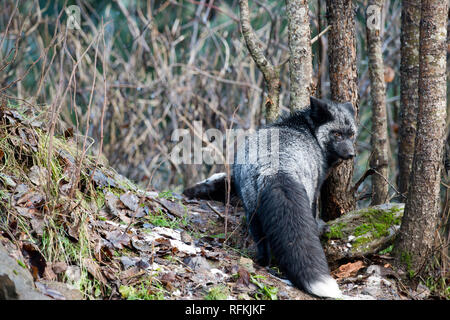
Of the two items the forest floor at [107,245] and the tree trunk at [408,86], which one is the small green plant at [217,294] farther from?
the tree trunk at [408,86]

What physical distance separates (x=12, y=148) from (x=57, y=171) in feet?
1.48

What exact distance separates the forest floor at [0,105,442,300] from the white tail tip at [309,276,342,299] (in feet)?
0.42

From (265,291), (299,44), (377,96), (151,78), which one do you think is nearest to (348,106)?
(299,44)

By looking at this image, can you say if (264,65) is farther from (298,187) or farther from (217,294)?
(217,294)

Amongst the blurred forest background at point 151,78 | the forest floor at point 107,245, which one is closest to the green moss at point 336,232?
the forest floor at point 107,245

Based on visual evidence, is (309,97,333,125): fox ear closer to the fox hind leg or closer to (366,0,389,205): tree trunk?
(366,0,389,205): tree trunk

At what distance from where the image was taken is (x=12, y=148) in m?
4.30

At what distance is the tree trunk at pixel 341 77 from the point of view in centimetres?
546

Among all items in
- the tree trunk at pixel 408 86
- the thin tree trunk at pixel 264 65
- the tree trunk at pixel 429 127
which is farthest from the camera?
the tree trunk at pixel 408 86

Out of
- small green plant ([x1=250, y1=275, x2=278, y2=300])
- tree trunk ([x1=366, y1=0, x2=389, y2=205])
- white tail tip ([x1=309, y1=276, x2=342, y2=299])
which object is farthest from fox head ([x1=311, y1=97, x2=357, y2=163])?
small green plant ([x1=250, y1=275, x2=278, y2=300])

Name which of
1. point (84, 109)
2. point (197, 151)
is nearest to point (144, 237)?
point (197, 151)

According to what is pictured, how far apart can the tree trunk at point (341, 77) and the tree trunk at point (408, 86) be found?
1074 millimetres

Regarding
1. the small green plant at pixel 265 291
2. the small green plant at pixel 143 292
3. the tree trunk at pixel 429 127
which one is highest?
the tree trunk at pixel 429 127

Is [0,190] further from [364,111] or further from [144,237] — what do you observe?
[364,111]
